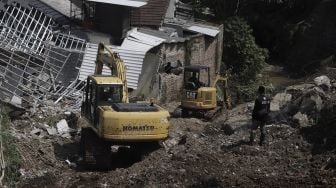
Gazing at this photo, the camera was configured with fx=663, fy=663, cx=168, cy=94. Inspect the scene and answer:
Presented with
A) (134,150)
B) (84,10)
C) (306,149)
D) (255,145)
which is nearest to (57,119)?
(134,150)

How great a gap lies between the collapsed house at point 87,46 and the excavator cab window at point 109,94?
3.72 meters

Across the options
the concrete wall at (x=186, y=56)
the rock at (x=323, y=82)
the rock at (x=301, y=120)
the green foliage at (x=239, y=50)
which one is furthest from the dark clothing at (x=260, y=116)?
the green foliage at (x=239, y=50)

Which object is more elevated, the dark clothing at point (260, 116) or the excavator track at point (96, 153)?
the dark clothing at point (260, 116)

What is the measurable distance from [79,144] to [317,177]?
7.13m

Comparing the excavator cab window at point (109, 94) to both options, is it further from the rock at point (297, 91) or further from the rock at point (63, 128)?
the rock at point (297, 91)

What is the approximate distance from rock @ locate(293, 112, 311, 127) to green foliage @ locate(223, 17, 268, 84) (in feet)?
51.9

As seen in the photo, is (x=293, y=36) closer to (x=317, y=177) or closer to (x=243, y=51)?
(x=243, y=51)

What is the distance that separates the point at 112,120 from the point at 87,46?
974cm

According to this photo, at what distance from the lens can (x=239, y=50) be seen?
3709cm

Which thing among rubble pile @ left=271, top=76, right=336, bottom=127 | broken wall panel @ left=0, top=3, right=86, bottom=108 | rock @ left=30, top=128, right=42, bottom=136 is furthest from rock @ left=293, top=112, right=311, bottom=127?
broken wall panel @ left=0, top=3, right=86, bottom=108

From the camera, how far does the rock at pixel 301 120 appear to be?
727 inches

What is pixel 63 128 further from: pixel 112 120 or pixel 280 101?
pixel 280 101

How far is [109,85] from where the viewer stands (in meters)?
17.2

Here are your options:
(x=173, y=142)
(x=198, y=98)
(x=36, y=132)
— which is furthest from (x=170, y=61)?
(x=36, y=132)
